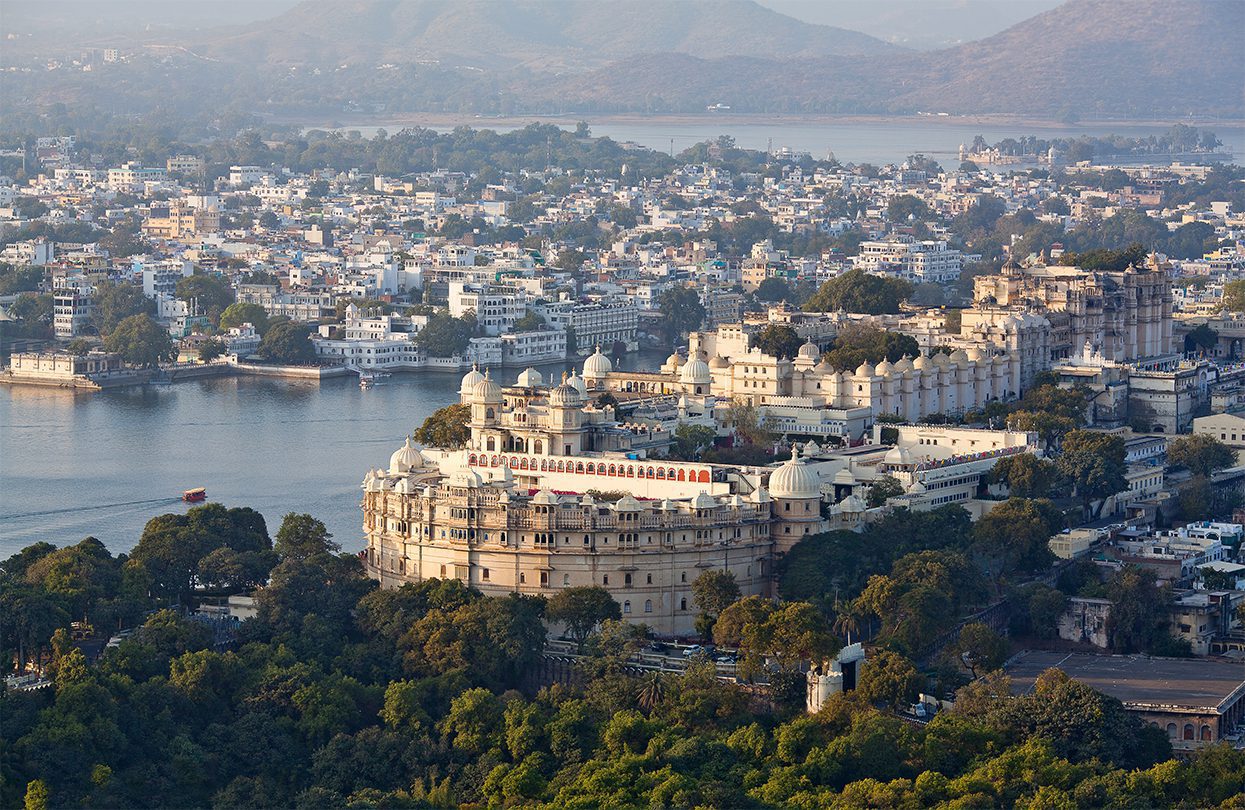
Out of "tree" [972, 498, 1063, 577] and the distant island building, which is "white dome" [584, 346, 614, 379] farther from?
"tree" [972, 498, 1063, 577]

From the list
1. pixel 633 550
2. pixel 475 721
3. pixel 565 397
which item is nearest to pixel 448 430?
pixel 565 397

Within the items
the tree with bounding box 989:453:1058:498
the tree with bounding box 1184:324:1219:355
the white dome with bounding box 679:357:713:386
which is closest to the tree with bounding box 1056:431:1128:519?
the tree with bounding box 989:453:1058:498

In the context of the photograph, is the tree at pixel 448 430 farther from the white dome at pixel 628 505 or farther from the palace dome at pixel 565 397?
the white dome at pixel 628 505

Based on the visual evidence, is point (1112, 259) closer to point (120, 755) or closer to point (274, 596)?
point (274, 596)

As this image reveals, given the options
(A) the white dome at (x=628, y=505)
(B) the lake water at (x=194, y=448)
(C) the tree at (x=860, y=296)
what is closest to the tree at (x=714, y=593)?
(A) the white dome at (x=628, y=505)

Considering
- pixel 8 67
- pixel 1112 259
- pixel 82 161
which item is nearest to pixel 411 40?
pixel 8 67

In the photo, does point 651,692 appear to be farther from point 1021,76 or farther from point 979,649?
point 1021,76
